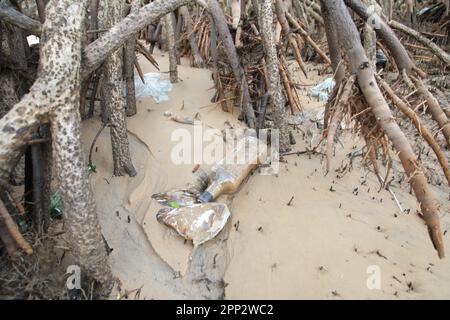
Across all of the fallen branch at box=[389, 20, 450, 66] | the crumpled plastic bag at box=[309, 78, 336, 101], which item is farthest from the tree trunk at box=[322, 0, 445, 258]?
the crumpled plastic bag at box=[309, 78, 336, 101]

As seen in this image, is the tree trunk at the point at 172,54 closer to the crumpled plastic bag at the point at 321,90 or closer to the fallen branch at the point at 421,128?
the crumpled plastic bag at the point at 321,90

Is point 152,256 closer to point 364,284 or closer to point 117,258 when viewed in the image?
point 117,258

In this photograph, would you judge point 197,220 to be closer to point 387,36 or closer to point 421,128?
point 421,128

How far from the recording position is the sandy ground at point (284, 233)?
6.47 ft

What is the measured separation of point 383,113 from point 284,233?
0.85 m

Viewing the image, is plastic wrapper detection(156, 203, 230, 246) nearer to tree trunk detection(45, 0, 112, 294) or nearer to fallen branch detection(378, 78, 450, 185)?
tree trunk detection(45, 0, 112, 294)

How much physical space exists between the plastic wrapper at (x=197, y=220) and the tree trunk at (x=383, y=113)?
0.99 metres

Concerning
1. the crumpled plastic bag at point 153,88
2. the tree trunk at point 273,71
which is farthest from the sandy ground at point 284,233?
the crumpled plastic bag at point 153,88

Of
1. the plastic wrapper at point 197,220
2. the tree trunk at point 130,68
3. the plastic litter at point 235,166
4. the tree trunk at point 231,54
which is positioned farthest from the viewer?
the tree trunk at point 231,54

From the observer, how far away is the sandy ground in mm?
1972

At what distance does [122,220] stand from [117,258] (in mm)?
302

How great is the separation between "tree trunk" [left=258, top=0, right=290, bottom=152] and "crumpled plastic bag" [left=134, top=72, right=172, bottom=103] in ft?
3.12

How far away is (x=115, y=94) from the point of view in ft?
7.89

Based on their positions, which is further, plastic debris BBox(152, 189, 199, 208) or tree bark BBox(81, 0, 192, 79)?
plastic debris BBox(152, 189, 199, 208)
